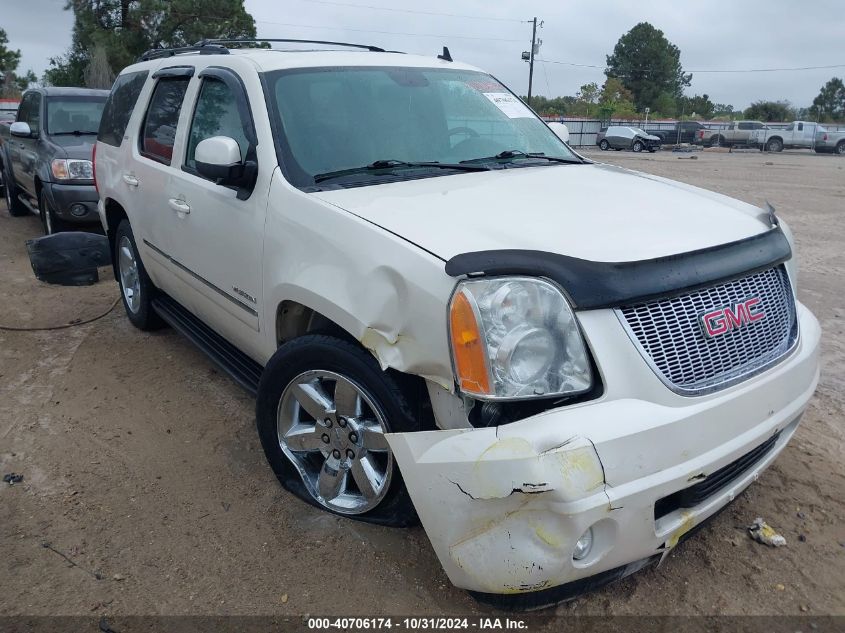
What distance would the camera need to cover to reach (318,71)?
3277 millimetres

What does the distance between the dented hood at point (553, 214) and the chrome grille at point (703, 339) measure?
17 cm

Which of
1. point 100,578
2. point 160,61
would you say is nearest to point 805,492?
point 100,578

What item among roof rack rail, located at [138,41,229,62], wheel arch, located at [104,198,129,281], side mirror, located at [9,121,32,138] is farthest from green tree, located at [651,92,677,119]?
wheel arch, located at [104,198,129,281]

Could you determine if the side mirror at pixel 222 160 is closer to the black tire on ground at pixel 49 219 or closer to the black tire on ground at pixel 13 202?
the black tire on ground at pixel 49 219

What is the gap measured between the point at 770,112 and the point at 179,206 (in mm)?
67768

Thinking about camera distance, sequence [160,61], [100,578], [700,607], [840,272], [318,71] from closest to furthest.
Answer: [700,607]
[100,578]
[318,71]
[160,61]
[840,272]

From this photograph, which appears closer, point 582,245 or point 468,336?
point 468,336

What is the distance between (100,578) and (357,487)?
3.28ft

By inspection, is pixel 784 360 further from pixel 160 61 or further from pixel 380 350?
pixel 160 61

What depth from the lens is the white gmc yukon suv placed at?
6.38 feet

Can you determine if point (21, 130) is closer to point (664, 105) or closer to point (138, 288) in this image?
point (138, 288)

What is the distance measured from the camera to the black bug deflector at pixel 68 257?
578cm

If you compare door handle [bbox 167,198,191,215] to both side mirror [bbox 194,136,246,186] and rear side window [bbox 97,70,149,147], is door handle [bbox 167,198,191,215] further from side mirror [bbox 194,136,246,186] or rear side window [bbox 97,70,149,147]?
rear side window [bbox 97,70,149,147]

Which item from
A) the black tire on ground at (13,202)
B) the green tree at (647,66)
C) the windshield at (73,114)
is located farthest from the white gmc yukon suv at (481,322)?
the green tree at (647,66)
